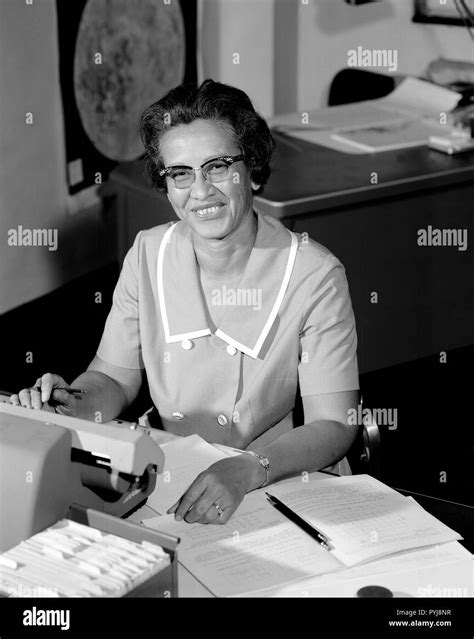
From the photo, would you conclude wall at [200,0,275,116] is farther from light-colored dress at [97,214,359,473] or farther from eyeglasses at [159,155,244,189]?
eyeglasses at [159,155,244,189]

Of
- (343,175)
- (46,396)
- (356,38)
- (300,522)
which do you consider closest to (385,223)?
(343,175)

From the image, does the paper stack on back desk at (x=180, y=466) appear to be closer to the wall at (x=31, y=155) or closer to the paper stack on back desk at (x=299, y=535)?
the paper stack on back desk at (x=299, y=535)

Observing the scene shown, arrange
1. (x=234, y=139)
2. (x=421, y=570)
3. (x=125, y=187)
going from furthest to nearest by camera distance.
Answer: (x=125, y=187) < (x=234, y=139) < (x=421, y=570)

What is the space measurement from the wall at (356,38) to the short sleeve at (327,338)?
340cm

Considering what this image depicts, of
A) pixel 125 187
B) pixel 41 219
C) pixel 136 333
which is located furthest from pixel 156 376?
pixel 41 219

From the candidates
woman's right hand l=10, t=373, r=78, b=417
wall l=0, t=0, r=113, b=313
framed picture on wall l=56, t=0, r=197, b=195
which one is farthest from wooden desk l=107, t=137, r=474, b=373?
woman's right hand l=10, t=373, r=78, b=417

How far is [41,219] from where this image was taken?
4660 mm

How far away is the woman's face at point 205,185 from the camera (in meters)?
2.00

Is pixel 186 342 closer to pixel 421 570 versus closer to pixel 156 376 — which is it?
pixel 156 376

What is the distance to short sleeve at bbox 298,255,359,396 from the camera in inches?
79.8

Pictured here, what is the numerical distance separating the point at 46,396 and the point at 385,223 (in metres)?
2.07

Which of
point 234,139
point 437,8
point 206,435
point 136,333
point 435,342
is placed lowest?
point 435,342

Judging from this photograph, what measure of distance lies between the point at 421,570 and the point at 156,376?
890mm

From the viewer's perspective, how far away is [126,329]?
221 centimetres
